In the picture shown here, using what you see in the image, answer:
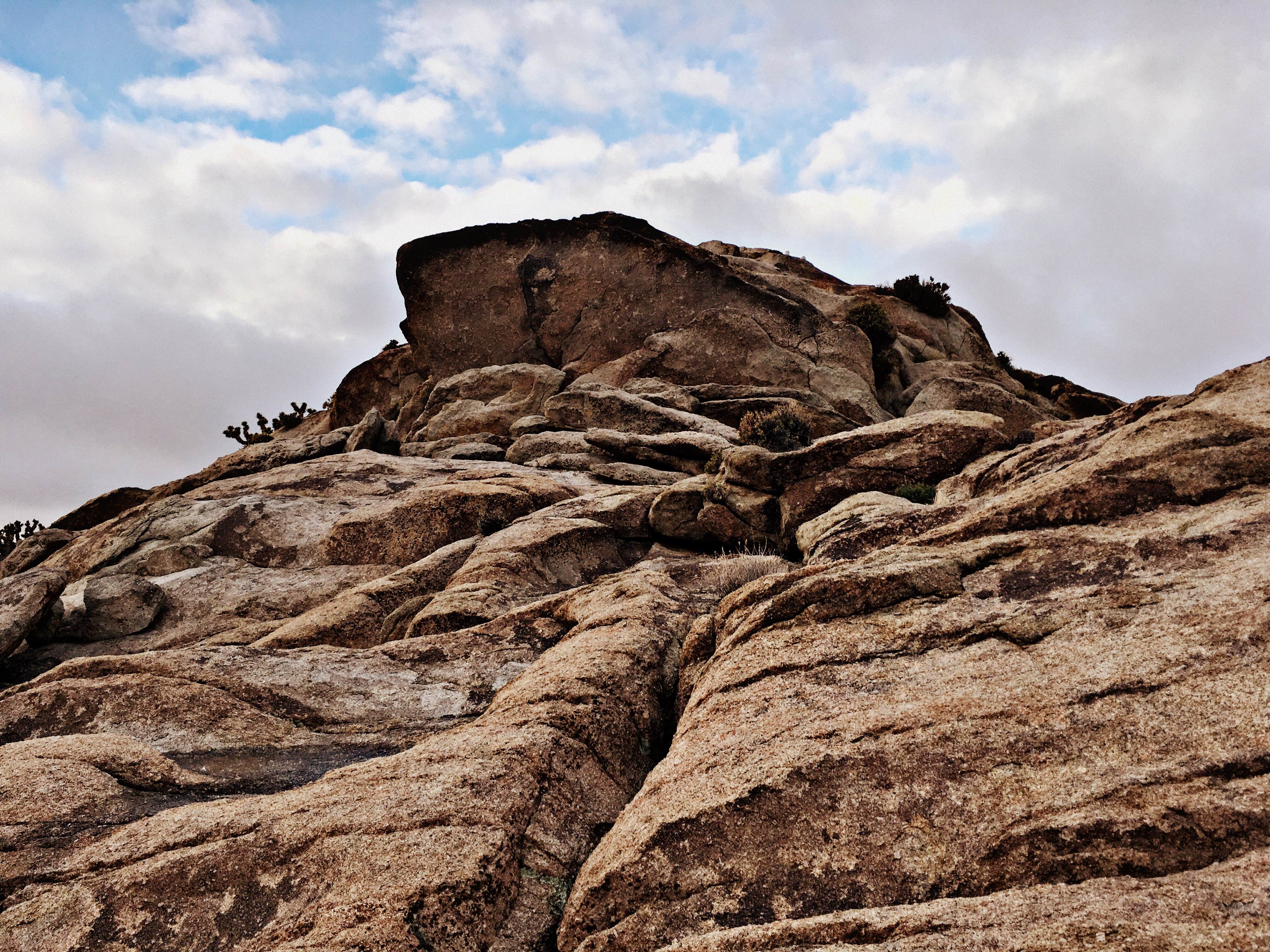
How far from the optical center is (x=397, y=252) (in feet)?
150

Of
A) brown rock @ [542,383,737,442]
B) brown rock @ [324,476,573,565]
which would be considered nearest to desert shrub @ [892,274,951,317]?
brown rock @ [542,383,737,442]

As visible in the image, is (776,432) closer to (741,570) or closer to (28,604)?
(741,570)

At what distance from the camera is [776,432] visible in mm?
26250

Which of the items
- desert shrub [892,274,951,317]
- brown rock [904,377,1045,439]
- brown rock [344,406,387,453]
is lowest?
brown rock [344,406,387,453]

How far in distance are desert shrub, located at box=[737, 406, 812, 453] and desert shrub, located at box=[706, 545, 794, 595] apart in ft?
28.9

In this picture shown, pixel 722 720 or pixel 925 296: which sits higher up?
pixel 925 296

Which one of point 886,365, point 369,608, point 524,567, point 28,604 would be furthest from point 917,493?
point 886,365

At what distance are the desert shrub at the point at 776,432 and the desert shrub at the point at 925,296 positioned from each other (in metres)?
27.3

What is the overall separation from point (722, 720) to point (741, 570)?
7.29 meters

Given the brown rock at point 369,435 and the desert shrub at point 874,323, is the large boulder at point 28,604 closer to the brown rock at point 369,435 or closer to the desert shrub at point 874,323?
the brown rock at point 369,435

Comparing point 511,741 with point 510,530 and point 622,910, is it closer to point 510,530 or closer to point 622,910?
point 622,910

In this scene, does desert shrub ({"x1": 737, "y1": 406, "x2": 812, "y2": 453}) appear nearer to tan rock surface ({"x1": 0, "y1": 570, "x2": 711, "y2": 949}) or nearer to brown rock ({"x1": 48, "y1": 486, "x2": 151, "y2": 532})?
tan rock surface ({"x1": 0, "y1": 570, "x2": 711, "y2": 949})

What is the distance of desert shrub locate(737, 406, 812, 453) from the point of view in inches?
1031

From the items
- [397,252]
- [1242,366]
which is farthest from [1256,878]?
[397,252]
